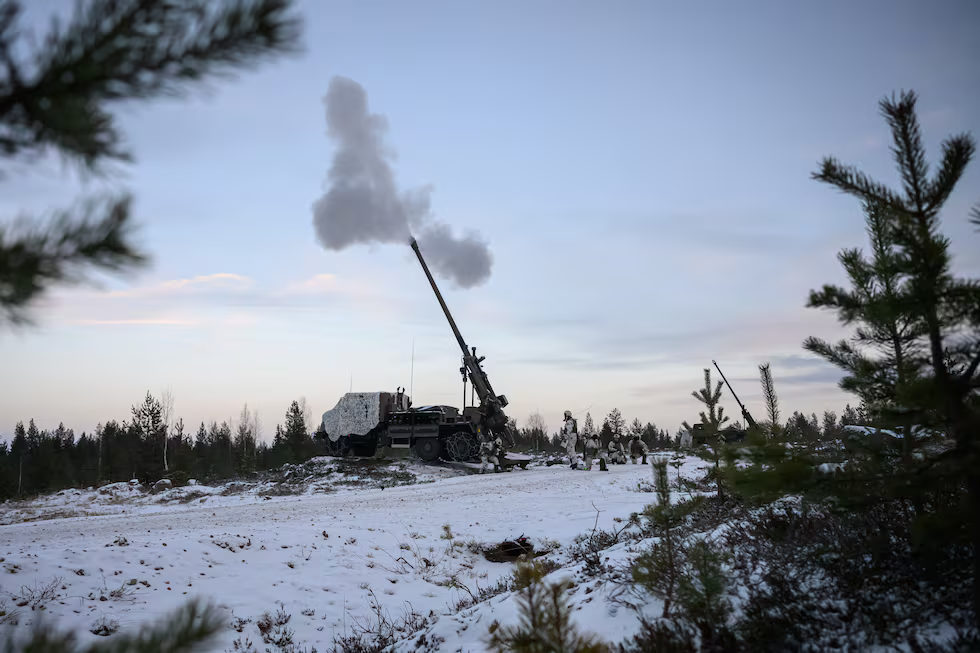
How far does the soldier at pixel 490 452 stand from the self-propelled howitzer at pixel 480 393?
79cm

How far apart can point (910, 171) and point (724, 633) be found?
306 cm

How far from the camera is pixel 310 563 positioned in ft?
28.2

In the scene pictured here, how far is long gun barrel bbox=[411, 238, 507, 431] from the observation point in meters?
25.5

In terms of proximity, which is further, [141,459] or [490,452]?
[141,459]

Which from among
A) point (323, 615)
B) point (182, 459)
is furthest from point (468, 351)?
point (182, 459)

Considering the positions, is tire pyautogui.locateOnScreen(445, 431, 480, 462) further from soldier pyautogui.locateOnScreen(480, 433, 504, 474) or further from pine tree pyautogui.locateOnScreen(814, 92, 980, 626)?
pine tree pyautogui.locateOnScreen(814, 92, 980, 626)

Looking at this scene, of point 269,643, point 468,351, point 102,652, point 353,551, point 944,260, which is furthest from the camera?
point 468,351

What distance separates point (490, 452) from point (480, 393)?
2810 mm

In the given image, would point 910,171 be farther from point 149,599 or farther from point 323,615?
point 149,599

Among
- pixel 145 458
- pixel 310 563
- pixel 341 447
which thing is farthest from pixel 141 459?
pixel 310 563

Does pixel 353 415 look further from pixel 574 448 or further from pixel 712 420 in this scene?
pixel 712 420

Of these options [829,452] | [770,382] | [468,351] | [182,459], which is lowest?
[182,459]

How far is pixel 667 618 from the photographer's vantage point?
4188 mm

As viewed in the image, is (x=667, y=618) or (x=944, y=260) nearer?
(x=944, y=260)
